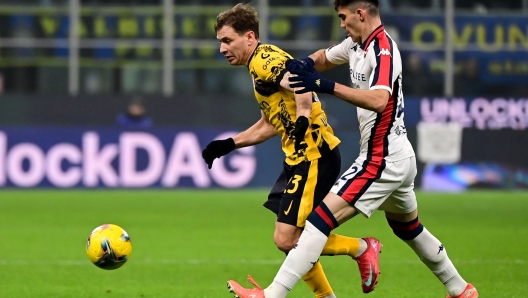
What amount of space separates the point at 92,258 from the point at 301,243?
1.74m

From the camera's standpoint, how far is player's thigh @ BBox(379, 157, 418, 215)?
249 inches

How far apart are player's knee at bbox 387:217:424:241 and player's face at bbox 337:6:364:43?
1.35 m

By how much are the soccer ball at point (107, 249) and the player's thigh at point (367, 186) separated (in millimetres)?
1745

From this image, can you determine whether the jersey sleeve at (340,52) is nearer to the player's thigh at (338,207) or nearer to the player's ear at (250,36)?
the player's ear at (250,36)

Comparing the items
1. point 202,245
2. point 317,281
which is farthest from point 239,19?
point 202,245

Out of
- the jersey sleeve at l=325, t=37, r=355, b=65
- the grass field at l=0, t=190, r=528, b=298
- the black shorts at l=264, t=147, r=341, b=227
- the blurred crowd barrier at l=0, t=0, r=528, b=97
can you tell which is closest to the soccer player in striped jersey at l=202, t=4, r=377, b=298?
the black shorts at l=264, t=147, r=341, b=227

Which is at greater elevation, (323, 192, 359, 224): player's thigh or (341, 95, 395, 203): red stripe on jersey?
(341, 95, 395, 203): red stripe on jersey

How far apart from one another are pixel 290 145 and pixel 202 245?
4.84 meters

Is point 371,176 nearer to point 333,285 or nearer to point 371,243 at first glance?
point 371,243

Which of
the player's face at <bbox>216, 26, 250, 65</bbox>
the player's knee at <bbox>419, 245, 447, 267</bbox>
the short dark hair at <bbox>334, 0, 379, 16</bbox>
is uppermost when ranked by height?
the short dark hair at <bbox>334, 0, 379, 16</bbox>

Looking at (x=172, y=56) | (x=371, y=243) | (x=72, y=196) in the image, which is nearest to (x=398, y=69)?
(x=371, y=243)

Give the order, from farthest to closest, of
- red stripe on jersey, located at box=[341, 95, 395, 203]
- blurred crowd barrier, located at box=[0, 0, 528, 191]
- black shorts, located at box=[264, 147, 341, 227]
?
blurred crowd barrier, located at box=[0, 0, 528, 191] < black shorts, located at box=[264, 147, 341, 227] < red stripe on jersey, located at box=[341, 95, 395, 203]

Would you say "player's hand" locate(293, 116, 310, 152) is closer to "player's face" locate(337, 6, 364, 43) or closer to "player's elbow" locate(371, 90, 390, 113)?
"player's elbow" locate(371, 90, 390, 113)

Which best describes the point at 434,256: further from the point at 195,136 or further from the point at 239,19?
the point at 195,136
